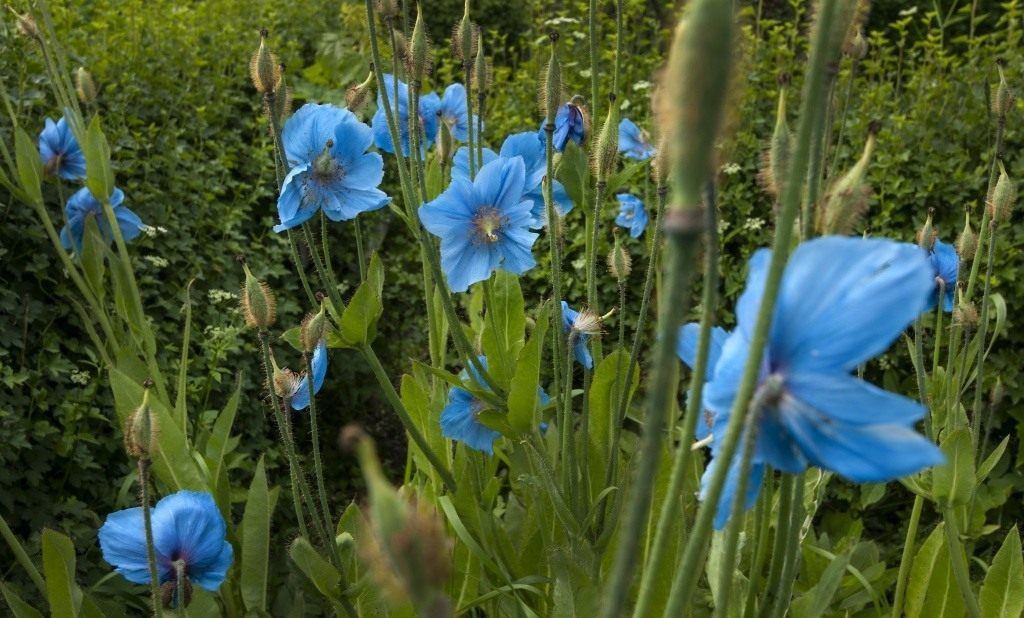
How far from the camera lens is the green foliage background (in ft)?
7.20

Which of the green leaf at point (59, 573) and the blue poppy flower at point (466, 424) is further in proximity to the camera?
the blue poppy flower at point (466, 424)

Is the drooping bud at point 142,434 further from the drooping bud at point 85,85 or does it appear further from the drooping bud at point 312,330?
the drooping bud at point 85,85

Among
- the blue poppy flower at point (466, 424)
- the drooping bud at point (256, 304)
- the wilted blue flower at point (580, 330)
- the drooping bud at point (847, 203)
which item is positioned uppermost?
the drooping bud at point (847, 203)

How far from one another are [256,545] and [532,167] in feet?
2.62

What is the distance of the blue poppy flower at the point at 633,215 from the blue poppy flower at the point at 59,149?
123 cm

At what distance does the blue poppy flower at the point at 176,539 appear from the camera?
1.31 m

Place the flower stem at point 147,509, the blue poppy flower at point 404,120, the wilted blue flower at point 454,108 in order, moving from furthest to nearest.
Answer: the wilted blue flower at point 454,108 < the blue poppy flower at point 404,120 < the flower stem at point 147,509

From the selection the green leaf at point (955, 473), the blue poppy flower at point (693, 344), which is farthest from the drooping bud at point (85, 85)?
the green leaf at point (955, 473)

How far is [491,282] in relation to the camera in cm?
170

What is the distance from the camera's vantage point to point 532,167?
67.4 inches

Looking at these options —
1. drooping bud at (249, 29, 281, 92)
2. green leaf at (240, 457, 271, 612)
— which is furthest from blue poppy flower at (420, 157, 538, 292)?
green leaf at (240, 457, 271, 612)

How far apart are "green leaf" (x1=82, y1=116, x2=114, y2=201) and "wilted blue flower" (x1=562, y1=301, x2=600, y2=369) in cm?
98

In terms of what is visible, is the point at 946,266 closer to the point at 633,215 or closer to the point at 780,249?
the point at 633,215

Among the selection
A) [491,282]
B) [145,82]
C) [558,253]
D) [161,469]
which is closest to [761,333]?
[558,253]
